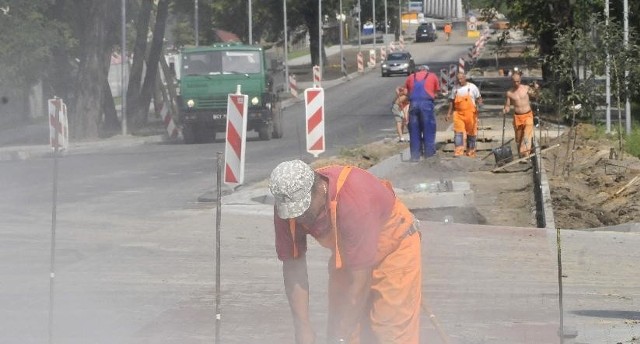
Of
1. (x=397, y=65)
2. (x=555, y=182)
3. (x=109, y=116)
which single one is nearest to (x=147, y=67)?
(x=109, y=116)

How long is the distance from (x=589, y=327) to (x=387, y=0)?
106 meters

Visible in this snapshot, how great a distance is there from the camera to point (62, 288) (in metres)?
11.9

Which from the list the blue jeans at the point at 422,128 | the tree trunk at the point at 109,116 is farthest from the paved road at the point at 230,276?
the tree trunk at the point at 109,116

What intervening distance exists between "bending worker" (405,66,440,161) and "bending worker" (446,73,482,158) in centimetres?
138

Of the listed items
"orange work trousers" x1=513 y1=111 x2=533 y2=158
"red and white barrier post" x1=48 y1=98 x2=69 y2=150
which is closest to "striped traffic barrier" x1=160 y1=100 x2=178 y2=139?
"red and white barrier post" x1=48 y1=98 x2=69 y2=150

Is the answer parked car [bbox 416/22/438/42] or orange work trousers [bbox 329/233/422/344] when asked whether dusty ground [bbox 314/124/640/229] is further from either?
parked car [bbox 416/22/438/42]

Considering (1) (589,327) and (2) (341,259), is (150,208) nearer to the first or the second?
(1) (589,327)

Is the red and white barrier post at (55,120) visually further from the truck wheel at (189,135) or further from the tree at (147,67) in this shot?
the tree at (147,67)

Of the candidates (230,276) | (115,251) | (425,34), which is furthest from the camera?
(425,34)

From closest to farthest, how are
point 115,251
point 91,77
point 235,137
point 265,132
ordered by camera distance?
point 115,251 < point 235,137 < point 265,132 < point 91,77

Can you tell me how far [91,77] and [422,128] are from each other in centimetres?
1859

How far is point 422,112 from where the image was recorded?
953 inches

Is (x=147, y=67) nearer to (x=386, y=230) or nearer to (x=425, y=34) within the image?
(x=386, y=230)

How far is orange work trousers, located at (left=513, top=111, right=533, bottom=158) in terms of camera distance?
24.4 metres
